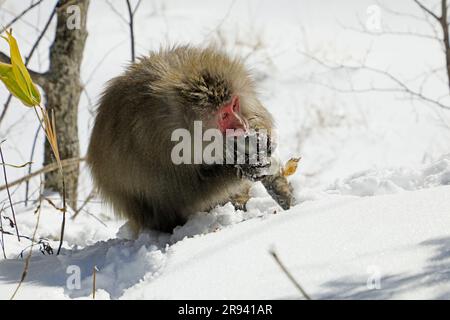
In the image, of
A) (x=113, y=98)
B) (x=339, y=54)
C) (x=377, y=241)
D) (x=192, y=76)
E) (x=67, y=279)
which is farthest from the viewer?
(x=339, y=54)

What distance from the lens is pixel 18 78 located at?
9.64ft

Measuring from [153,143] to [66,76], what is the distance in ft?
7.05

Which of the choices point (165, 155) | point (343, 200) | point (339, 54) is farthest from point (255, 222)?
point (339, 54)

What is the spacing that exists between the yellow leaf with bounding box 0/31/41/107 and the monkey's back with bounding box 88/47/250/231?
28.9 inches

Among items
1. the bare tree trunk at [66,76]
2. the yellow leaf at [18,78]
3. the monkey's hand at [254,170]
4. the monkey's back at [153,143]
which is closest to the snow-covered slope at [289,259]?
the monkey's back at [153,143]

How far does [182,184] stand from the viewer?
145 inches

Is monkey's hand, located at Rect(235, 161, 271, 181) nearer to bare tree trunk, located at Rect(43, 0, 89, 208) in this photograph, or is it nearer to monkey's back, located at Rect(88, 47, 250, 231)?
monkey's back, located at Rect(88, 47, 250, 231)

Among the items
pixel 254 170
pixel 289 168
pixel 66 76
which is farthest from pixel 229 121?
pixel 66 76

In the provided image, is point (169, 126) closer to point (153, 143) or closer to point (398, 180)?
point (153, 143)

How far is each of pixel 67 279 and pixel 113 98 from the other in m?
1.16

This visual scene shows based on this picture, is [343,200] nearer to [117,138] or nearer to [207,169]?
[207,169]

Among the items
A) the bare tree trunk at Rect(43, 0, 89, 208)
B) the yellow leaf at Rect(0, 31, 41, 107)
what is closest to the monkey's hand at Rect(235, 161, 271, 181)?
the yellow leaf at Rect(0, 31, 41, 107)

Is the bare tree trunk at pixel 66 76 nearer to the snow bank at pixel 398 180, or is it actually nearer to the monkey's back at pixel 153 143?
the monkey's back at pixel 153 143

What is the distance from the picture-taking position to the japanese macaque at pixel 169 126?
3.58 m
